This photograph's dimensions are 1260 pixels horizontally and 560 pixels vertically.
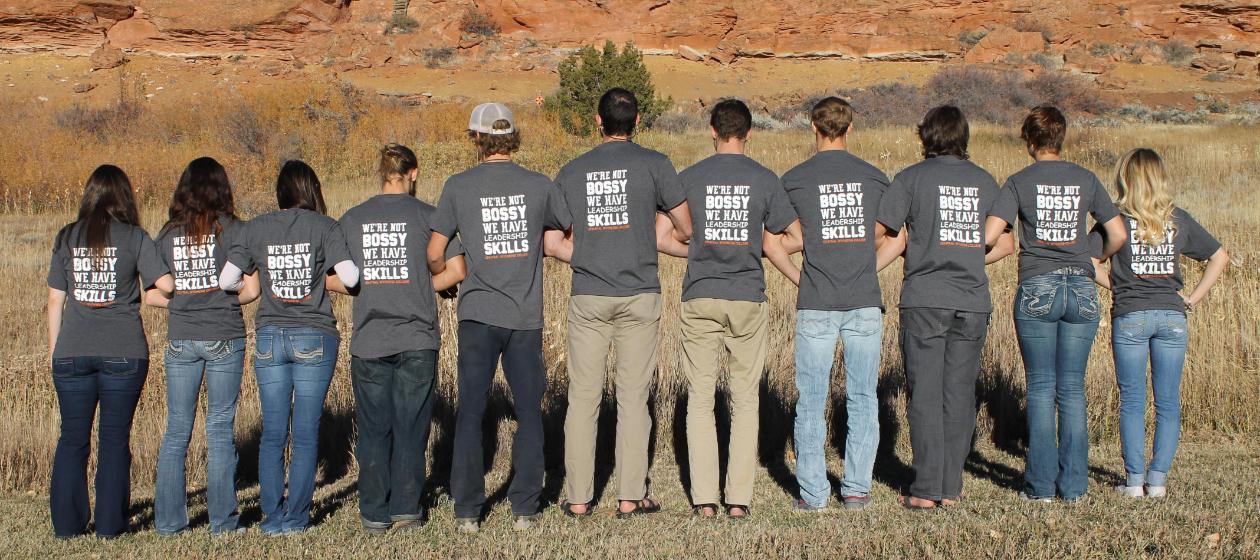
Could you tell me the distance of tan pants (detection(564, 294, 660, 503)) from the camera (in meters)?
5.34

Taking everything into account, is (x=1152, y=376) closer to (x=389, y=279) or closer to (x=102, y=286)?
(x=389, y=279)

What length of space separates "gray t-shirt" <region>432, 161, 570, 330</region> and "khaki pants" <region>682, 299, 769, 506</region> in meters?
0.83

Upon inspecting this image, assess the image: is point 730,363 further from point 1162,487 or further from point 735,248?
point 1162,487

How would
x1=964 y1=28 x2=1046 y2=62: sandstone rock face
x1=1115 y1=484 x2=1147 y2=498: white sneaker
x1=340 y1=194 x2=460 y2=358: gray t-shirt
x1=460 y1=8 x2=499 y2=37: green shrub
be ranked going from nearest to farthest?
x1=340 y1=194 x2=460 y2=358: gray t-shirt → x1=1115 y1=484 x2=1147 y2=498: white sneaker → x1=964 y1=28 x2=1046 y2=62: sandstone rock face → x1=460 y1=8 x2=499 y2=37: green shrub

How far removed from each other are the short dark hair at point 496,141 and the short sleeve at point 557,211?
0.94ft

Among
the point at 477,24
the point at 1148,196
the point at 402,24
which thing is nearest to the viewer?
the point at 1148,196

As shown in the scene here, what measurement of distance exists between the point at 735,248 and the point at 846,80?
46500mm

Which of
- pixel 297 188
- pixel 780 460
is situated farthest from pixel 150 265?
pixel 780 460

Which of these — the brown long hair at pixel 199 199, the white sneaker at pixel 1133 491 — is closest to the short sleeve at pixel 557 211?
the brown long hair at pixel 199 199

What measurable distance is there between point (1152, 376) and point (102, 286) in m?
5.26

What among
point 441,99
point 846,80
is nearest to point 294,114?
point 441,99

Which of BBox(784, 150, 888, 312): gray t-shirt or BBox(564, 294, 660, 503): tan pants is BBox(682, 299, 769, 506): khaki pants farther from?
BBox(784, 150, 888, 312): gray t-shirt

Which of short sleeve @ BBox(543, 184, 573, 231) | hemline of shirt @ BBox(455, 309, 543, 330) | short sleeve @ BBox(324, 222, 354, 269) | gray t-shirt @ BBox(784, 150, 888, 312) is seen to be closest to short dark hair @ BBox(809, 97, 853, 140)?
gray t-shirt @ BBox(784, 150, 888, 312)

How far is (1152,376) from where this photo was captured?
5.68 metres
